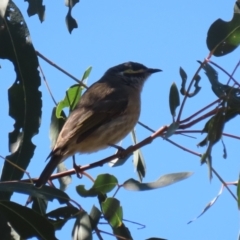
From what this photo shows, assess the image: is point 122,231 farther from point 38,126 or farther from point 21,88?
point 21,88

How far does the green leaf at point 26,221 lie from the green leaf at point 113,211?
28 cm

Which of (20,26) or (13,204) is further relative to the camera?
(20,26)

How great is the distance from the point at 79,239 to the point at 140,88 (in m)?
3.29

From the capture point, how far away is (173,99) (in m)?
2.98

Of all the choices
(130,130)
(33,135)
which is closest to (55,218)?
(33,135)

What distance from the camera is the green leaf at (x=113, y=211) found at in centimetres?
279

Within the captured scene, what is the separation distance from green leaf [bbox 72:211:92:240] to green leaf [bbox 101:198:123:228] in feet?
0.29

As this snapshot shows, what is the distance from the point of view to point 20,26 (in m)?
3.25

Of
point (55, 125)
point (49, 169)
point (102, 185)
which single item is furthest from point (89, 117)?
point (102, 185)

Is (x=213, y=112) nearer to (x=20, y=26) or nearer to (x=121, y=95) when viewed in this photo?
(x=20, y=26)

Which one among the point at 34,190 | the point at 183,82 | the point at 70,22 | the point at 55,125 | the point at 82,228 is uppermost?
the point at 70,22

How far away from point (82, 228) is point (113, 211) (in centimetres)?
15

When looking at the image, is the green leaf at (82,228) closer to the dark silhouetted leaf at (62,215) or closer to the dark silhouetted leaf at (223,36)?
the dark silhouetted leaf at (62,215)

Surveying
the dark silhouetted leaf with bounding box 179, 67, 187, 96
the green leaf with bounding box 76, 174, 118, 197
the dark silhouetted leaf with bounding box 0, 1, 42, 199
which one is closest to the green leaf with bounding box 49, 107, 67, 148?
the dark silhouetted leaf with bounding box 0, 1, 42, 199
